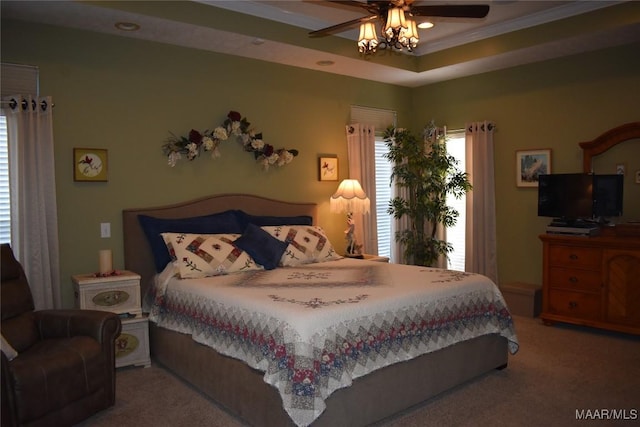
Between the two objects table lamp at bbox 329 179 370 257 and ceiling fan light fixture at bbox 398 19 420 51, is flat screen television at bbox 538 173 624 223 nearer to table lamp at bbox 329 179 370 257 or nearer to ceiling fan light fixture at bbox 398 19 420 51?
table lamp at bbox 329 179 370 257

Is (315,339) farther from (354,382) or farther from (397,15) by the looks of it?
(397,15)

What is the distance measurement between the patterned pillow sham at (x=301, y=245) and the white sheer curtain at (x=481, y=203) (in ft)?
6.52

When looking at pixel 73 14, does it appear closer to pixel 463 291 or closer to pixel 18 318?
pixel 18 318

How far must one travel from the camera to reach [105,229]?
13.7ft

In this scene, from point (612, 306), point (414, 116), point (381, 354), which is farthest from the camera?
point (414, 116)

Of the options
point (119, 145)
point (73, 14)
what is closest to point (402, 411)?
point (119, 145)

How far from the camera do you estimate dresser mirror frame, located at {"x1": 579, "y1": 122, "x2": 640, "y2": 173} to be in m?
4.71

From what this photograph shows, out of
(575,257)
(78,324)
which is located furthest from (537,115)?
(78,324)

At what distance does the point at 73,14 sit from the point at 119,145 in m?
1.07

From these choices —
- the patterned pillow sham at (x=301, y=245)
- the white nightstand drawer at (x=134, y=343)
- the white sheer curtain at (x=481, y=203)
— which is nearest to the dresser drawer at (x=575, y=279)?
the white sheer curtain at (x=481, y=203)

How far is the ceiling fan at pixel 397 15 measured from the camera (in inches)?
118

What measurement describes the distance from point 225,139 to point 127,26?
1.28m

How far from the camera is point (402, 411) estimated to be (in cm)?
316

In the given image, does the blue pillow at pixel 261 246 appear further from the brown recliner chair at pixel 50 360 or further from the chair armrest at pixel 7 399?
the chair armrest at pixel 7 399
